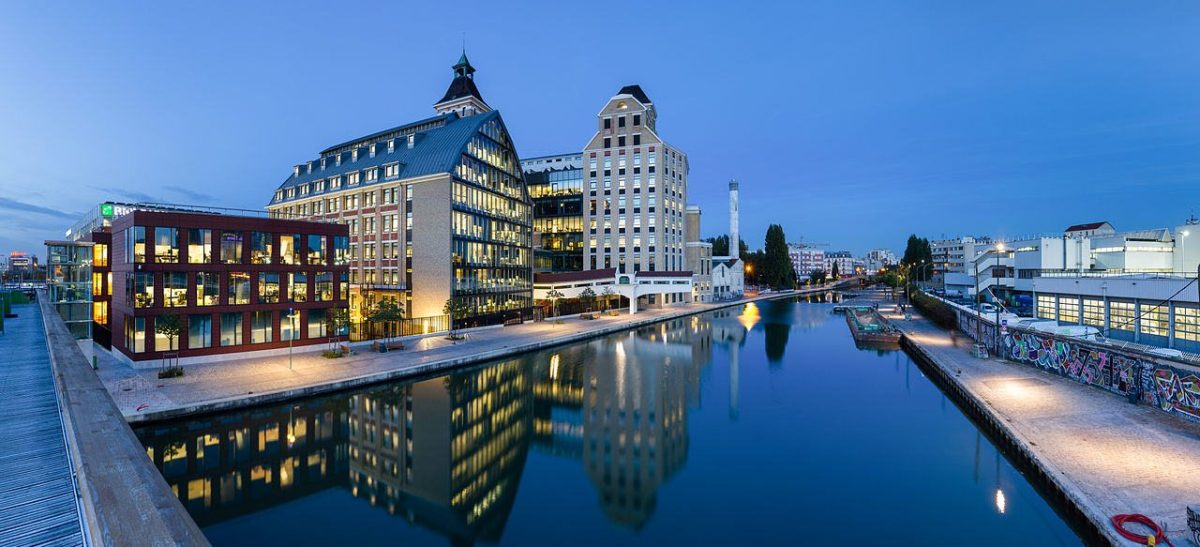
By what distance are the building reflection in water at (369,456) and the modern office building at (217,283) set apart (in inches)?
443

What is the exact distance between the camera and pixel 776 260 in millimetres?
128875

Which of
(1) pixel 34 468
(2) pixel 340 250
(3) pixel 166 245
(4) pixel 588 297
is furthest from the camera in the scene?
(4) pixel 588 297

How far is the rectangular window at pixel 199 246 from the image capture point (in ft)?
102

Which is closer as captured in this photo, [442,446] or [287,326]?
[442,446]

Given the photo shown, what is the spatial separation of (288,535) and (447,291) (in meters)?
34.5

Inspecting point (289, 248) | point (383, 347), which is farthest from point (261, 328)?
point (383, 347)

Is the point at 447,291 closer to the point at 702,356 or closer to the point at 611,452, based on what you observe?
the point at 702,356

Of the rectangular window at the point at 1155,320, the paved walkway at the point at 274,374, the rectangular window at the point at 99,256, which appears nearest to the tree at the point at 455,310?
the paved walkway at the point at 274,374

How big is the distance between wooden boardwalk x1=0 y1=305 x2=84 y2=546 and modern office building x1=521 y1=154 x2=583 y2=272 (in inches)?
2566

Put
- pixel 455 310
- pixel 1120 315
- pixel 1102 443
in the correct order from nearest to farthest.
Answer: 1. pixel 1102 443
2. pixel 1120 315
3. pixel 455 310

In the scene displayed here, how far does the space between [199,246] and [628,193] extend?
58616mm

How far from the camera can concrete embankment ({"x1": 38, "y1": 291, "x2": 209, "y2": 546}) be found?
35.1 feet

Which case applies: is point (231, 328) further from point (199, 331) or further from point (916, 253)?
point (916, 253)

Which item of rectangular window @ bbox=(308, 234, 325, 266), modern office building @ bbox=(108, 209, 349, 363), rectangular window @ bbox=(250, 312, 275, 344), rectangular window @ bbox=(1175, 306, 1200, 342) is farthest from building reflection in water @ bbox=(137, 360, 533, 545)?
rectangular window @ bbox=(1175, 306, 1200, 342)
